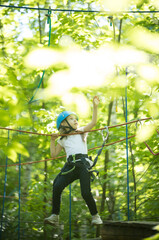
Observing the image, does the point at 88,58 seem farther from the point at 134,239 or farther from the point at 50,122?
the point at 50,122

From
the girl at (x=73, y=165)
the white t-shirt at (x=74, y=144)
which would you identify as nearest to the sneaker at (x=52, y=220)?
the girl at (x=73, y=165)

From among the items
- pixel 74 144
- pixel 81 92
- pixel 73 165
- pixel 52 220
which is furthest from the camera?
pixel 74 144

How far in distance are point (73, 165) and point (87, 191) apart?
10.7 inches

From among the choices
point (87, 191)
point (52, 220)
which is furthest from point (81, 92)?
point (52, 220)

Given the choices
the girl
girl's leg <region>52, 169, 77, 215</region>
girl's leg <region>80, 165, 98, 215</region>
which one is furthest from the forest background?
girl's leg <region>80, 165, 98, 215</region>

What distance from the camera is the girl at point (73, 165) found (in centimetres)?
249

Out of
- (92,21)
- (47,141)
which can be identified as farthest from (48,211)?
(92,21)

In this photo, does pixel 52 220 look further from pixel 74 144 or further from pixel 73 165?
pixel 74 144

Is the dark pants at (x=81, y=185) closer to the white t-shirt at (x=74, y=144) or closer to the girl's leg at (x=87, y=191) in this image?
the girl's leg at (x=87, y=191)

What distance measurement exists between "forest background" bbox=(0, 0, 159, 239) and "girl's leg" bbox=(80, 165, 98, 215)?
592 millimetres

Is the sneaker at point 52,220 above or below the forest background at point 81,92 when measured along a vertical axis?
below

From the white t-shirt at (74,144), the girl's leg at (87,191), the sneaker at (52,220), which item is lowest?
the sneaker at (52,220)

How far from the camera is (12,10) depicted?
519cm

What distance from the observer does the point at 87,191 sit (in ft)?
8.14
